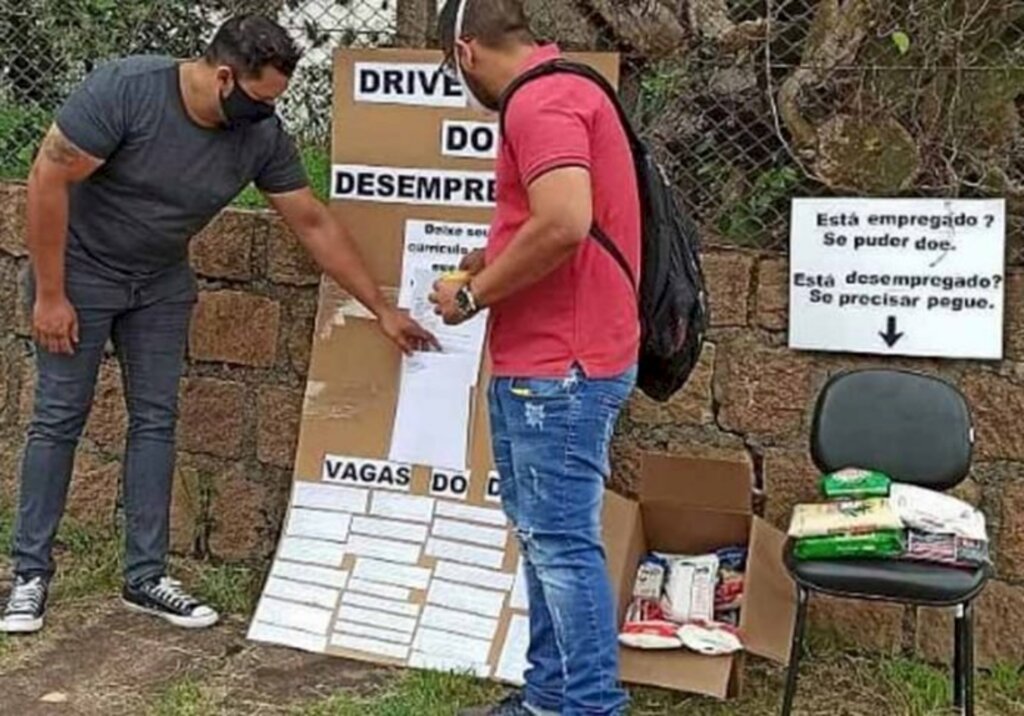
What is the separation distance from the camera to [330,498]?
4.64 metres

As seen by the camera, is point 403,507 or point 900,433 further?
point 403,507

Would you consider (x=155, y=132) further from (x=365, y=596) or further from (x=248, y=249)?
(x=365, y=596)

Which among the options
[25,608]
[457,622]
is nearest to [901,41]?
[457,622]

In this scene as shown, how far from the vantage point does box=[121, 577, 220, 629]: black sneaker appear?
4648 mm

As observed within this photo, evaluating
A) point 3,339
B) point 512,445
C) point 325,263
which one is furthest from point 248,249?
point 512,445

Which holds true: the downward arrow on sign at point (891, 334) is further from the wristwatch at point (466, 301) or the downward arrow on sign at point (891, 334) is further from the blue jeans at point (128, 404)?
the blue jeans at point (128, 404)

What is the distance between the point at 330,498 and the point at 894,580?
1.73 meters

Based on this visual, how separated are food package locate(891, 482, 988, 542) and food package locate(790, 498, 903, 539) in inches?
1.4

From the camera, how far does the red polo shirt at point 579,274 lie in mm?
3270

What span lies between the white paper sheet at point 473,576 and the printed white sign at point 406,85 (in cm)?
129

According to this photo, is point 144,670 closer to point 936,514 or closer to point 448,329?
point 448,329

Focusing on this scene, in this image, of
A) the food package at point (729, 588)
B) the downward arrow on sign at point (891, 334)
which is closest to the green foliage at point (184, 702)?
the food package at point (729, 588)

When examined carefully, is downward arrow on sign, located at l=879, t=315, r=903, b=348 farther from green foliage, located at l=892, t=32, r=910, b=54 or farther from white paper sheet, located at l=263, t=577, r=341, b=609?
white paper sheet, located at l=263, t=577, r=341, b=609

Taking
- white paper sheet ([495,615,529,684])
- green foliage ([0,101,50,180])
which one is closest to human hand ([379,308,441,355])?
white paper sheet ([495,615,529,684])
